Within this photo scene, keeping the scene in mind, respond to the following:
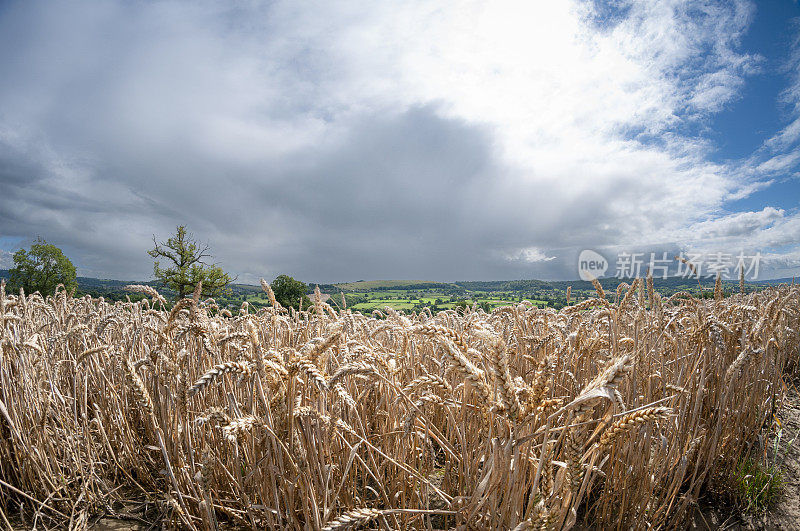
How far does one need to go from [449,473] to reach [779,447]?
438cm

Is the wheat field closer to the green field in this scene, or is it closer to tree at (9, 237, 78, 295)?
the green field

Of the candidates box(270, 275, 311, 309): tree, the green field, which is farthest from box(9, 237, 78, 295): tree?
the green field

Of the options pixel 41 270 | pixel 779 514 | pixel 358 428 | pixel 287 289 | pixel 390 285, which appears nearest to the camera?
pixel 358 428

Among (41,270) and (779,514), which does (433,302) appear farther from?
(41,270)

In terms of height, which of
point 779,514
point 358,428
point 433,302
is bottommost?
point 779,514

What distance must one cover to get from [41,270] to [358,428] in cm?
6812

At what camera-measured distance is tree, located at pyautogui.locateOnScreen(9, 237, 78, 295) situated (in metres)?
49.3

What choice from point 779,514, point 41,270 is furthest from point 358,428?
point 41,270

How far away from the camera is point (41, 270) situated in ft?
165

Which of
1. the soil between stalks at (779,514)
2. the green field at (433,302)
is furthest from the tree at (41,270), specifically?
the soil between stalks at (779,514)

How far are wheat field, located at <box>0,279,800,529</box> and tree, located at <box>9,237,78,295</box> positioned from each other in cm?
6145

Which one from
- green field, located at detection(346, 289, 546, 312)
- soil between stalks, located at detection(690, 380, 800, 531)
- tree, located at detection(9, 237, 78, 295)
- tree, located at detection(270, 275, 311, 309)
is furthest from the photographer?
tree, located at detection(9, 237, 78, 295)

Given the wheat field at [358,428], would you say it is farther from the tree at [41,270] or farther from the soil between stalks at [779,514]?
the tree at [41,270]

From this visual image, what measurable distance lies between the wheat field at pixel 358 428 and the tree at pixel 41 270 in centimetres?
6145
